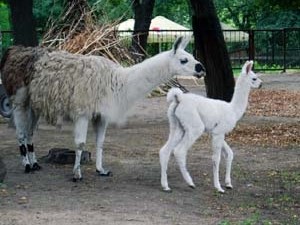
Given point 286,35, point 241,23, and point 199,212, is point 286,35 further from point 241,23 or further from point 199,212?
point 199,212

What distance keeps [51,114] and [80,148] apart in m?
0.56

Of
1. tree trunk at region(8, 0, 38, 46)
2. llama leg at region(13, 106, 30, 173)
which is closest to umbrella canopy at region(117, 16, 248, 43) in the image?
tree trunk at region(8, 0, 38, 46)

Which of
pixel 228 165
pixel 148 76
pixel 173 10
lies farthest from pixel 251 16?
pixel 228 165

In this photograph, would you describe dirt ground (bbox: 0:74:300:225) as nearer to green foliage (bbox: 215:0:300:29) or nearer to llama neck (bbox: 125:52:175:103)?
llama neck (bbox: 125:52:175:103)

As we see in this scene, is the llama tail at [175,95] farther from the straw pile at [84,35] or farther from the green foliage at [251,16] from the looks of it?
the green foliage at [251,16]

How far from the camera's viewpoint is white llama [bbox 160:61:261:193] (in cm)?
871

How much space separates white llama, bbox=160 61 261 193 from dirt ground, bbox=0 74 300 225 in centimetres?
31

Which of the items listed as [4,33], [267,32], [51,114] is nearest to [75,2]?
[51,114]

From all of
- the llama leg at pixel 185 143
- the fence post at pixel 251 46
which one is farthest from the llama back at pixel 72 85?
the fence post at pixel 251 46

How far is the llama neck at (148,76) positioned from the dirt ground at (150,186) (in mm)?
1070

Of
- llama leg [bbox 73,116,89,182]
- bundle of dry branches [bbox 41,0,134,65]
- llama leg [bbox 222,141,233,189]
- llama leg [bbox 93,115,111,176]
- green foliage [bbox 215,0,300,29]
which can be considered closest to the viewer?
llama leg [bbox 222,141,233,189]

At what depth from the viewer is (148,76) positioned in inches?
366

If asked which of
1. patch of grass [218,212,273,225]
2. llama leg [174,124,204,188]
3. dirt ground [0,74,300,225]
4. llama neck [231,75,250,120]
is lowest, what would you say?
dirt ground [0,74,300,225]

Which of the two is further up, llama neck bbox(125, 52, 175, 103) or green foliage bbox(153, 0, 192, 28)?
llama neck bbox(125, 52, 175, 103)
